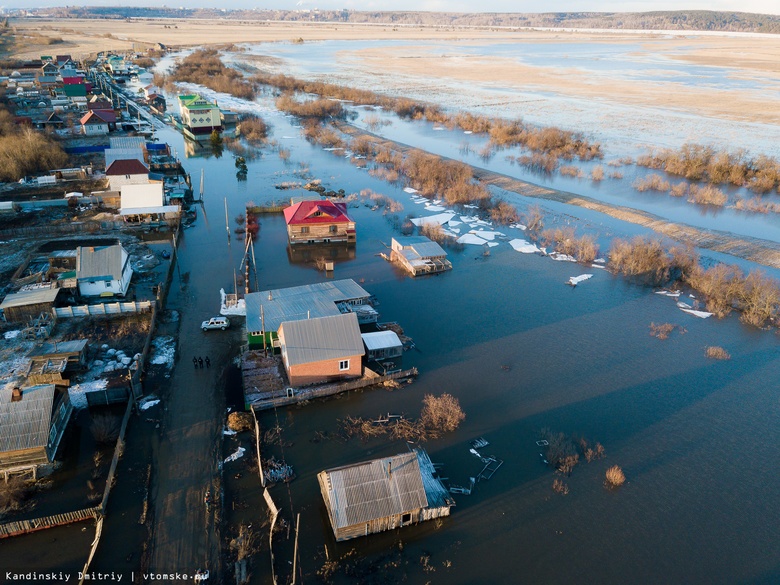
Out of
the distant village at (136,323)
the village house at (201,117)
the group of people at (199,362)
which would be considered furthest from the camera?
the village house at (201,117)

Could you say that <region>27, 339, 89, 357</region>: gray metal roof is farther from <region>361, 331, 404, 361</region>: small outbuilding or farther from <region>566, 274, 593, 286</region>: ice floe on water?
<region>566, 274, 593, 286</region>: ice floe on water

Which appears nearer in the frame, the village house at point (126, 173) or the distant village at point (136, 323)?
the distant village at point (136, 323)

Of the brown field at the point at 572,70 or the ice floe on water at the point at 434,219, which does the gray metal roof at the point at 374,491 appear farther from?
the brown field at the point at 572,70

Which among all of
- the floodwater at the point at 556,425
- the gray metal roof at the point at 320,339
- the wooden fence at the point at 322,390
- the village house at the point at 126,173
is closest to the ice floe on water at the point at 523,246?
the floodwater at the point at 556,425

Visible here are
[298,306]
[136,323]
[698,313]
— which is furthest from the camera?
[698,313]

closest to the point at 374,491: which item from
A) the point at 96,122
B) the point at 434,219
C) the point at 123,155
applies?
the point at 434,219

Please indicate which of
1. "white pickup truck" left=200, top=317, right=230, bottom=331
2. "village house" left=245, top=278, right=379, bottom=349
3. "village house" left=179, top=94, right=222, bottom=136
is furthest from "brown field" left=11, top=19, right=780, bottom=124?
"white pickup truck" left=200, top=317, right=230, bottom=331

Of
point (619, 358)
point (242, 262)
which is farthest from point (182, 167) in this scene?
point (619, 358)

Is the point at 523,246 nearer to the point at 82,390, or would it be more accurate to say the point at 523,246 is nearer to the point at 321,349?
the point at 321,349
